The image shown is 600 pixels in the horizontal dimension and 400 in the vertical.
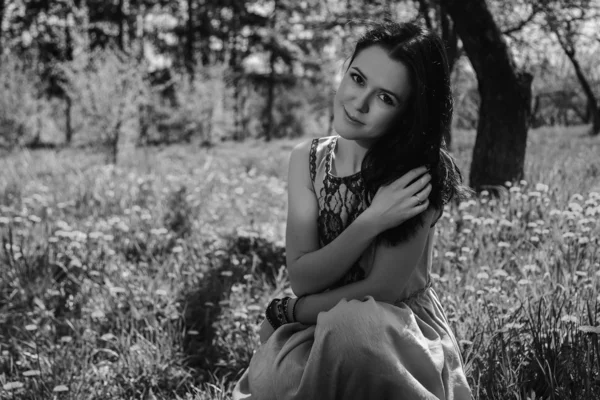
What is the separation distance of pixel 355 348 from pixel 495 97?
126 inches

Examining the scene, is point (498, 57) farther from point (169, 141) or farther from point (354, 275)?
point (169, 141)

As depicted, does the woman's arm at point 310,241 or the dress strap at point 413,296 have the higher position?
the woman's arm at point 310,241

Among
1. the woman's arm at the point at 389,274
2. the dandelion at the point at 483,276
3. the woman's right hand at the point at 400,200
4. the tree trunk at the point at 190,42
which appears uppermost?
the tree trunk at the point at 190,42

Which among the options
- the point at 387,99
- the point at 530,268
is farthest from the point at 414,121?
the point at 530,268

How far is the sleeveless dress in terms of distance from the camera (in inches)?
56.2

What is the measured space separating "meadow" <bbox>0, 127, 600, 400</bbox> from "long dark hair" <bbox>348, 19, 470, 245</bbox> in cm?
60

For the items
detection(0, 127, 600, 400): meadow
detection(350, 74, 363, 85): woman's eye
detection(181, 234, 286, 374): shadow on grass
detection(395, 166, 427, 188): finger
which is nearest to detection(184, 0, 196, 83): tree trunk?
detection(0, 127, 600, 400): meadow

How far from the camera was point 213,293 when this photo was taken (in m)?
2.95

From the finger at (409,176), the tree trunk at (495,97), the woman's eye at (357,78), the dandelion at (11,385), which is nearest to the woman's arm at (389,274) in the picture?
the finger at (409,176)

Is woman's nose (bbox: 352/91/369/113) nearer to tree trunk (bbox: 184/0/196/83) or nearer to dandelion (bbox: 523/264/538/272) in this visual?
dandelion (bbox: 523/264/538/272)

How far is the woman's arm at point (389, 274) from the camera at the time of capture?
1607 mm

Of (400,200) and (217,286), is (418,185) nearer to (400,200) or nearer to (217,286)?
(400,200)

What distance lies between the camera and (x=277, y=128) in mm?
29375

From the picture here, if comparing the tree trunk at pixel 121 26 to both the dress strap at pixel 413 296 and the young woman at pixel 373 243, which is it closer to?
the young woman at pixel 373 243
